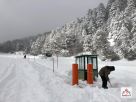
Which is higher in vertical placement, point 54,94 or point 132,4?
point 132,4

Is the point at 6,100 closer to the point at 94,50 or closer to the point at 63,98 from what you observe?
the point at 63,98

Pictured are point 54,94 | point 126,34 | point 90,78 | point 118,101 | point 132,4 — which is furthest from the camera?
point 132,4

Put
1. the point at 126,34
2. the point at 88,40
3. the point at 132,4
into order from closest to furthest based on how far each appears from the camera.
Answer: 1. the point at 126,34
2. the point at 132,4
3. the point at 88,40

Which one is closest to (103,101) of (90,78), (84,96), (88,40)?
(84,96)

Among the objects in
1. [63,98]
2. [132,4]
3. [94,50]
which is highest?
[132,4]

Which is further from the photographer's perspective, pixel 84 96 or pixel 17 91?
pixel 17 91

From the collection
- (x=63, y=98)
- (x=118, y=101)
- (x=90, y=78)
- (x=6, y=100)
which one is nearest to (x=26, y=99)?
(x=6, y=100)

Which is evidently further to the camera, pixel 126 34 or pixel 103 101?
pixel 126 34

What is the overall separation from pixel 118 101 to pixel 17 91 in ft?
16.9

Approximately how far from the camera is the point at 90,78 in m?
15.9

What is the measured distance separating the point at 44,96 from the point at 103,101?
2.70m

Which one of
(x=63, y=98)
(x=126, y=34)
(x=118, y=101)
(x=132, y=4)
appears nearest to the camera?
(x=118, y=101)

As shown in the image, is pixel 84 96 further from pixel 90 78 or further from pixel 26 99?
pixel 90 78

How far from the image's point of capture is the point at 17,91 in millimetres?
12820
